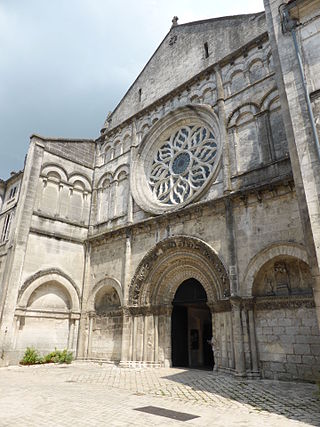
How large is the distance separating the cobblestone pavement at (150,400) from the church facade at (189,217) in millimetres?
1644

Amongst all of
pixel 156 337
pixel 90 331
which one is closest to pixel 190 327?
pixel 156 337

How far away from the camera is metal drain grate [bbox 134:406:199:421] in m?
4.97

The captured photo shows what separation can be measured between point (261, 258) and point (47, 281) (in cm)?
943

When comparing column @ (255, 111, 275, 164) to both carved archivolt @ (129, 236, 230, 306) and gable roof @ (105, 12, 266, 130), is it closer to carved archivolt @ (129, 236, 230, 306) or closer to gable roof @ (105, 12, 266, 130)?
carved archivolt @ (129, 236, 230, 306)

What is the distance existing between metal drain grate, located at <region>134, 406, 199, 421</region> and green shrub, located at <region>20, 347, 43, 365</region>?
879 cm

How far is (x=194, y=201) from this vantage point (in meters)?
12.4

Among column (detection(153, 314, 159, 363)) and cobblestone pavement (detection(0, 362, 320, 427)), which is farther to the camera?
column (detection(153, 314, 159, 363))

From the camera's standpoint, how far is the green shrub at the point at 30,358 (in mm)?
12564

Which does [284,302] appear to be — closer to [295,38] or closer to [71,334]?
[295,38]


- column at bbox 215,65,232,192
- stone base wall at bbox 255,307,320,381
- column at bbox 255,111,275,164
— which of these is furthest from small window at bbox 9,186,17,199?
stone base wall at bbox 255,307,320,381

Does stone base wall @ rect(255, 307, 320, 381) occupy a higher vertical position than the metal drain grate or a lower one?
higher

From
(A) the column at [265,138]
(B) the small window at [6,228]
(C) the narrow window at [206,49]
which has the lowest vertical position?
(B) the small window at [6,228]

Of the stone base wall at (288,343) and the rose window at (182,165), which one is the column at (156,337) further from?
the rose window at (182,165)

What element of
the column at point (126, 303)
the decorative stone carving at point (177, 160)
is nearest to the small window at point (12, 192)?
the decorative stone carving at point (177, 160)
